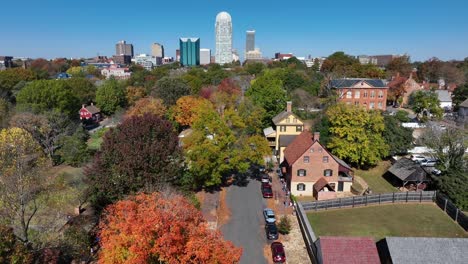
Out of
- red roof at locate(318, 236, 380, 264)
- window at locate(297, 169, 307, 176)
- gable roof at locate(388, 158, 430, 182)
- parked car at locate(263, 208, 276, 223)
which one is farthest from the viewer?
gable roof at locate(388, 158, 430, 182)

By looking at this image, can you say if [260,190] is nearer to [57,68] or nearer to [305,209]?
[305,209]

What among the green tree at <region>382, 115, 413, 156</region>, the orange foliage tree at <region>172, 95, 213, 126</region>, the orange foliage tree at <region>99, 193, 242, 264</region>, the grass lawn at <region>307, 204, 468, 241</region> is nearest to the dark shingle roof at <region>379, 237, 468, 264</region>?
the grass lawn at <region>307, 204, 468, 241</region>

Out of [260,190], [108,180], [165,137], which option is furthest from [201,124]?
[108,180]

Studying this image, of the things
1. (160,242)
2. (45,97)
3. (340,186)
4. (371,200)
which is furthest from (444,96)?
(45,97)

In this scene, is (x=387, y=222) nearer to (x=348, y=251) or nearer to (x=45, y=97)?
(x=348, y=251)

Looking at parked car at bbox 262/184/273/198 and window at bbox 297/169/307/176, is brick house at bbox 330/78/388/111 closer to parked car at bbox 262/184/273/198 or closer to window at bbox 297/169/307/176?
window at bbox 297/169/307/176

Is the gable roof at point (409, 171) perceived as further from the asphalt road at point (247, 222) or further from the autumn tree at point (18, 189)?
the autumn tree at point (18, 189)
